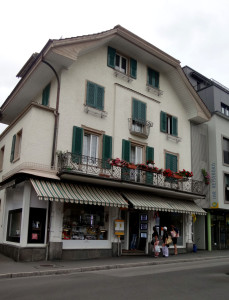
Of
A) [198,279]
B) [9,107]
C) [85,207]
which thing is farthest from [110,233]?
[9,107]

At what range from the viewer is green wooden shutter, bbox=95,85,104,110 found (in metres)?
17.4

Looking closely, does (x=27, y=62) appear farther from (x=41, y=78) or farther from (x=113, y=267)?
(x=113, y=267)

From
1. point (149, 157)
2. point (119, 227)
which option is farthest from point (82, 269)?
point (149, 157)

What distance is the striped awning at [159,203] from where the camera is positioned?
1673cm

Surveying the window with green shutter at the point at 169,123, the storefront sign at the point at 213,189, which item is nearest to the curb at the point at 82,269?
the storefront sign at the point at 213,189

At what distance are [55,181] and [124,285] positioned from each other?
7230 mm

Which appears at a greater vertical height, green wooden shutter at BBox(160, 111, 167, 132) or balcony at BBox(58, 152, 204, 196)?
green wooden shutter at BBox(160, 111, 167, 132)

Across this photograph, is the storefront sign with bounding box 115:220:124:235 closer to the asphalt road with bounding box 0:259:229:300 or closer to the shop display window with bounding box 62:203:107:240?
the shop display window with bounding box 62:203:107:240

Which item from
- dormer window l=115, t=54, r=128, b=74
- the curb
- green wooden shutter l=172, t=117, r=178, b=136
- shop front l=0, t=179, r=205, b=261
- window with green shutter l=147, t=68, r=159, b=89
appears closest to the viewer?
the curb

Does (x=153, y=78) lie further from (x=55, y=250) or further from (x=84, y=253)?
(x=55, y=250)

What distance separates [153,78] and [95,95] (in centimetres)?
515

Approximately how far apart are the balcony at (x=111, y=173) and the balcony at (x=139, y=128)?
7.32ft

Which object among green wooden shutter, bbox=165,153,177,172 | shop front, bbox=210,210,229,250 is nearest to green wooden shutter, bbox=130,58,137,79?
green wooden shutter, bbox=165,153,177,172

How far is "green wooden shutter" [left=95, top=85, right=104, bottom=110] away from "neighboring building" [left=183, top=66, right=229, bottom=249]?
8.38 metres
